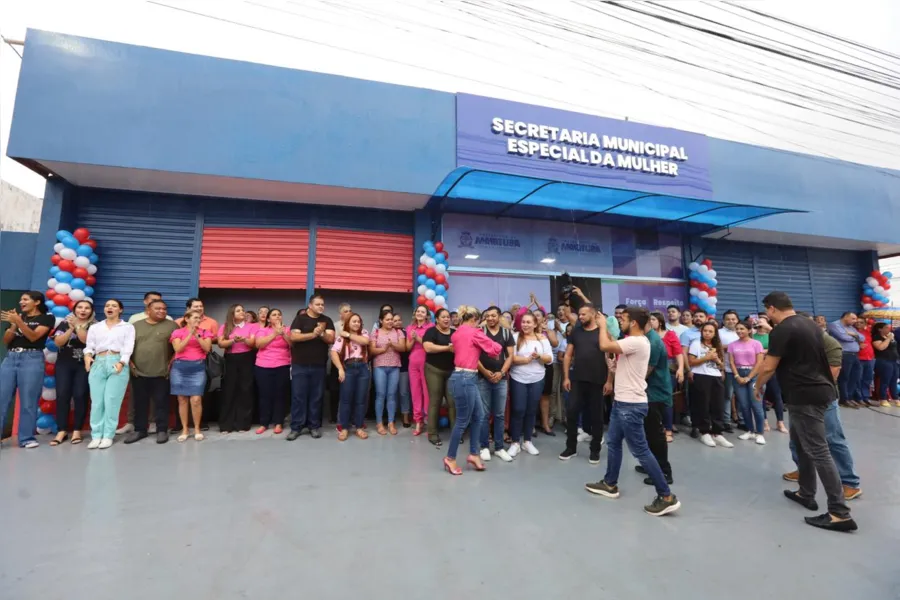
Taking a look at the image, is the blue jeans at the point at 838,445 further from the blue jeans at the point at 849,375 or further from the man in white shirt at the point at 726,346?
the blue jeans at the point at 849,375

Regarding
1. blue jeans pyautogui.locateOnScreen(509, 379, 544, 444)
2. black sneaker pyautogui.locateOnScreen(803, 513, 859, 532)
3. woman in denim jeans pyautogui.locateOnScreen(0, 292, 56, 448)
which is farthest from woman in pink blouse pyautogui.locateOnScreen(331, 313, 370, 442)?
black sneaker pyautogui.locateOnScreen(803, 513, 859, 532)

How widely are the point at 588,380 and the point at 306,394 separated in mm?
3405

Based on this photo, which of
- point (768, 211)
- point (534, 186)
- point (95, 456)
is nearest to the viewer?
point (95, 456)

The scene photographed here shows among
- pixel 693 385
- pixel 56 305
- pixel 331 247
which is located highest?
pixel 331 247

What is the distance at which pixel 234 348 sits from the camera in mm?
4992

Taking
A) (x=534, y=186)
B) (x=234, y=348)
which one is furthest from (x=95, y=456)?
(x=534, y=186)

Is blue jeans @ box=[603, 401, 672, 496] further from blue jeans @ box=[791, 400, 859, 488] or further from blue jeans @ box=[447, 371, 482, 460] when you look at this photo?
blue jeans @ box=[791, 400, 859, 488]

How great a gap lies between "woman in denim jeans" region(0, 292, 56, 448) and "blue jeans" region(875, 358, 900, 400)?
12829 millimetres

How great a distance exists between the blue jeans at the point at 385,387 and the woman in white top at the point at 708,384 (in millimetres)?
3813

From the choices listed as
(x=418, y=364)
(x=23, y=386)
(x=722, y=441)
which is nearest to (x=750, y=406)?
(x=722, y=441)

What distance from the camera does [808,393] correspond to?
2.83m

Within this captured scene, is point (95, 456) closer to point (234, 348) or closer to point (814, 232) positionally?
point (234, 348)

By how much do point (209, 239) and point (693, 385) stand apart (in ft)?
23.8

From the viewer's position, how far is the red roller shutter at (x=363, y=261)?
632 cm
